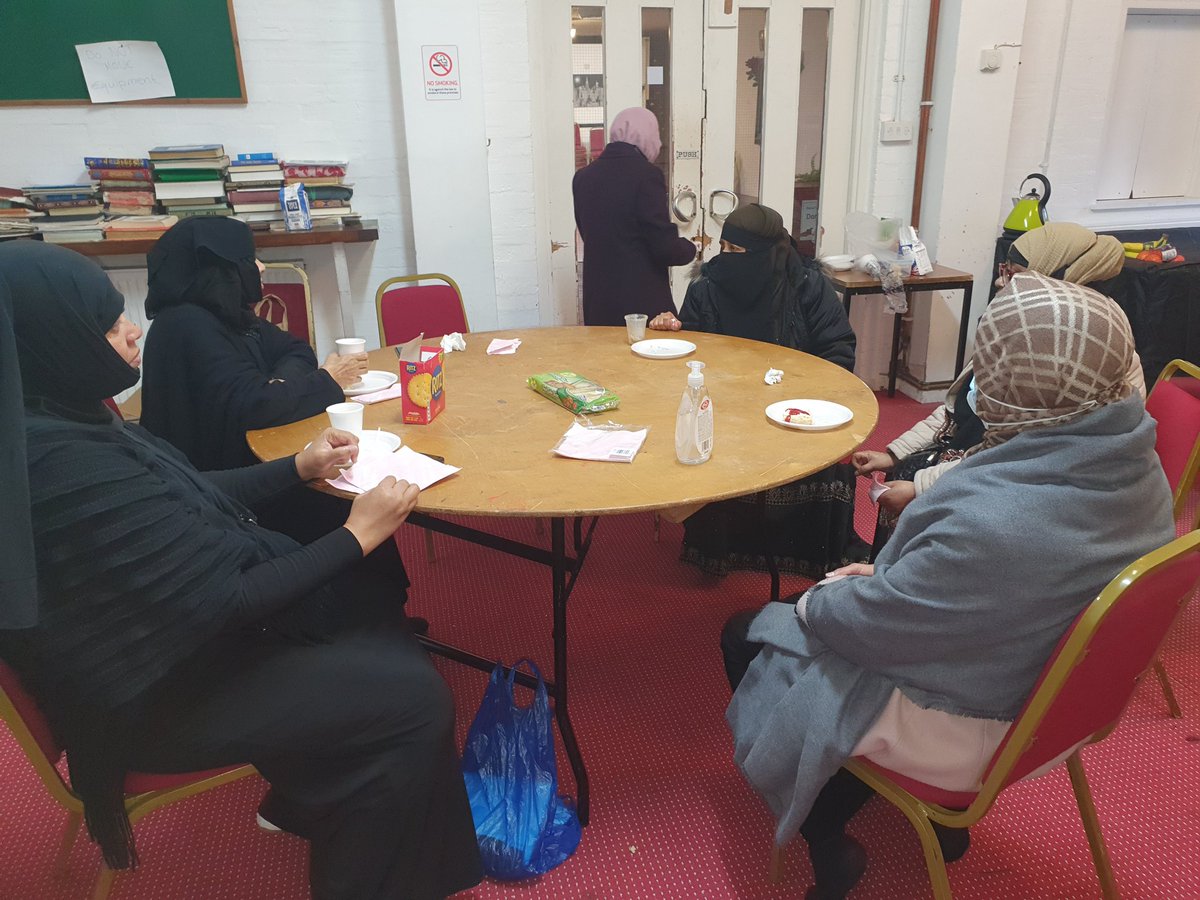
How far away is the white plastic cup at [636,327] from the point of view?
8.58 feet

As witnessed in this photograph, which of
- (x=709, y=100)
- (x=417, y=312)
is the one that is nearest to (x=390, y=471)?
(x=417, y=312)

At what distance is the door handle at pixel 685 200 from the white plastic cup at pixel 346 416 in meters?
2.82

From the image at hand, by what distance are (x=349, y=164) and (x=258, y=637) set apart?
2.90m

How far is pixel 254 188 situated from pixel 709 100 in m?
2.18

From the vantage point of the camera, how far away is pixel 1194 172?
4.64 m

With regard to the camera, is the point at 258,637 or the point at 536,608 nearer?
the point at 258,637

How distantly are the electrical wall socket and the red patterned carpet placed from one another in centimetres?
277

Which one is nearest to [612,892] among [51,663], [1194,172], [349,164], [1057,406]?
[51,663]

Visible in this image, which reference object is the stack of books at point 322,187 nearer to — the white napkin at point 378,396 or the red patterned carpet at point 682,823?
the white napkin at point 378,396

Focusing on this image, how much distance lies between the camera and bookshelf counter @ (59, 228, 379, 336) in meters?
3.16

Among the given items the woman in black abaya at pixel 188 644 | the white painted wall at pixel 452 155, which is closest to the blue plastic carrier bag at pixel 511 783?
the woman in black abaya at pixel 188 644

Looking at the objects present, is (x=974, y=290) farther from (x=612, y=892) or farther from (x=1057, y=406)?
(x=612, y=892)

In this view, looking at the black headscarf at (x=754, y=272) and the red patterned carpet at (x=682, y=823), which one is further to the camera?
the black headscarf at (x=754, y=272)

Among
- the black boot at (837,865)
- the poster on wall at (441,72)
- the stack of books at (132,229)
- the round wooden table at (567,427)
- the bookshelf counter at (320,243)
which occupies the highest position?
the poster on wall at (441,72)
